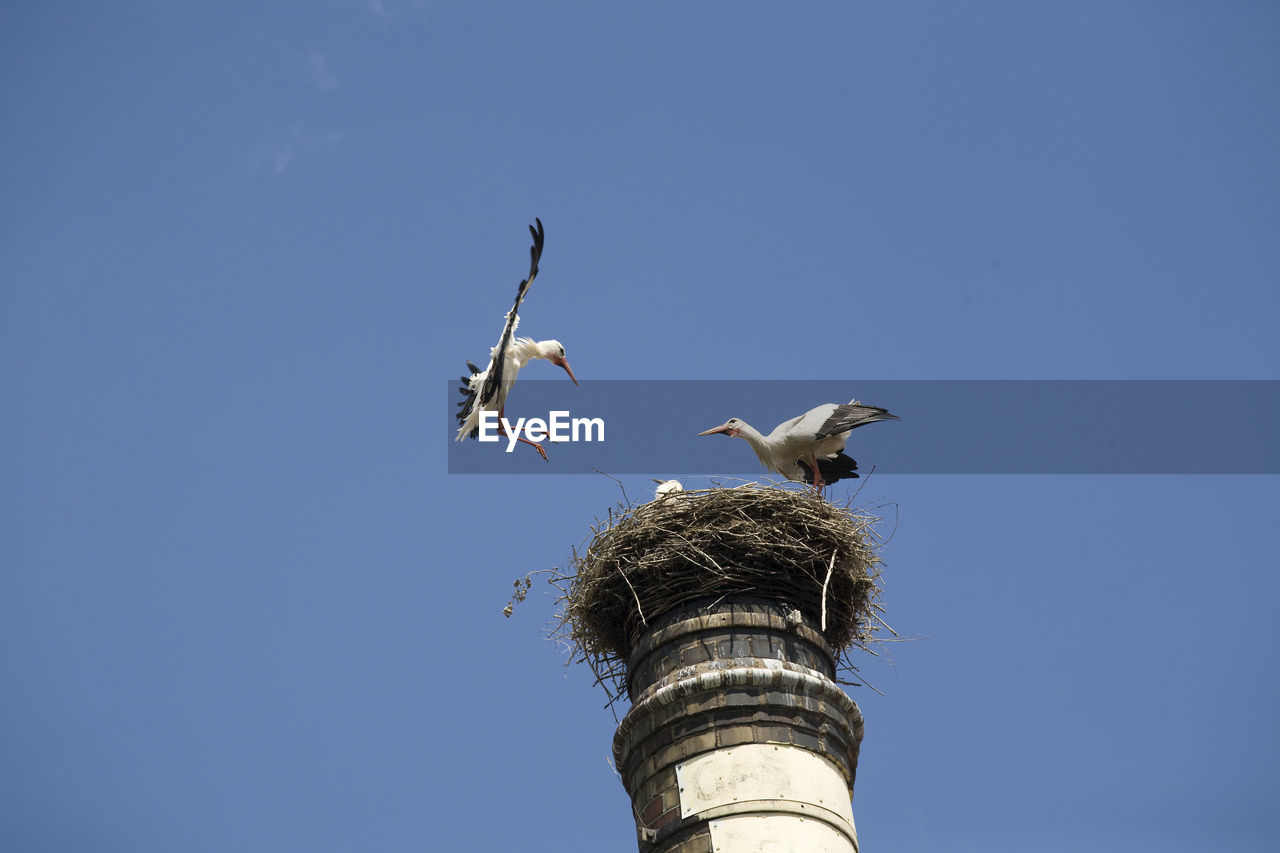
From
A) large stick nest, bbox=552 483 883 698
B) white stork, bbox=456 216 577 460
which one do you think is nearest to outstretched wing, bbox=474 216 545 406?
white stork, bbox=456 216 577 460

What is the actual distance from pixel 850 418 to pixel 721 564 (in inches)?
140

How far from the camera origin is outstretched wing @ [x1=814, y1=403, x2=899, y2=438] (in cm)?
1296

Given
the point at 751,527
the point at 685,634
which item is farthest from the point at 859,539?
the point at 685,634

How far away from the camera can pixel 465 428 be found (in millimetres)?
12297

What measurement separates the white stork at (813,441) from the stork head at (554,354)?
1.76 meters

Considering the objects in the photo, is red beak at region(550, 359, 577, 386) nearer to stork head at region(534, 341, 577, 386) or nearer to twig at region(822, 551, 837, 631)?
stork head at region(534, 341, 577, 386)

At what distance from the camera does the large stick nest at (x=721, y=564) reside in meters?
10.0

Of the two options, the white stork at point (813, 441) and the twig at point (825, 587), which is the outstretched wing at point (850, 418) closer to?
the white stork at point (813, 441)

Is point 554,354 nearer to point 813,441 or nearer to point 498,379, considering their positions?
point 498,379

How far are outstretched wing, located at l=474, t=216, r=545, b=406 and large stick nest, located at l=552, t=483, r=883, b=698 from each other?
2062 millimetres

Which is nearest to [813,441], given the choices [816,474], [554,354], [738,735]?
[816,474]

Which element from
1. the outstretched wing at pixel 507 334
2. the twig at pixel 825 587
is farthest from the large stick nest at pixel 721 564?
the outstretched wing at pixel 507 334

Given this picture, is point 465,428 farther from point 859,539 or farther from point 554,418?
point 859,539

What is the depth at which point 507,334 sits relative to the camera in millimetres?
11977
